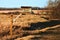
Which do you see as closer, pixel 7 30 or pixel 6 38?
pixel 6 38

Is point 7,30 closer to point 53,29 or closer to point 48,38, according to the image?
point 48,38

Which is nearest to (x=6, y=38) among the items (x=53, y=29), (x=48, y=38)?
(x=48, y=38)

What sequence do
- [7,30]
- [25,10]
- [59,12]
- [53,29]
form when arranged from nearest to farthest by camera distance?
[7,30] < [53,29] < [59,12] < [25,10]

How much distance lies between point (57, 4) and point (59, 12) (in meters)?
1.29

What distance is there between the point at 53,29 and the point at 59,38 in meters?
4.00

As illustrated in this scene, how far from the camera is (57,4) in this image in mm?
29172

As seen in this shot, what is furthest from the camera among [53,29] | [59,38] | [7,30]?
[53,29]

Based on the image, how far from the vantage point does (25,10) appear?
33.7m

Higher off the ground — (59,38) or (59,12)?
(59,38)

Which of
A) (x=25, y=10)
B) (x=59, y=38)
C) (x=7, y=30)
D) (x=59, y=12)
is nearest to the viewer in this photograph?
(x=59, y=38)

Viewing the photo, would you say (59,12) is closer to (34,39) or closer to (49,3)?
(49,3)

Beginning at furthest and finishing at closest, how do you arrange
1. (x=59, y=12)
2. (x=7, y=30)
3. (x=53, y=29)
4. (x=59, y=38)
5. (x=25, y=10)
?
1. (x=25, y=10)
2. (x=59, y=12)
3. (x=53, y=29)
4. (x=7, y=30)
5. (x=59, y=38)

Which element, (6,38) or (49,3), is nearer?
(6,38)

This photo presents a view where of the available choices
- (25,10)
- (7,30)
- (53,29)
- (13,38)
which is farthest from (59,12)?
(13,38)
